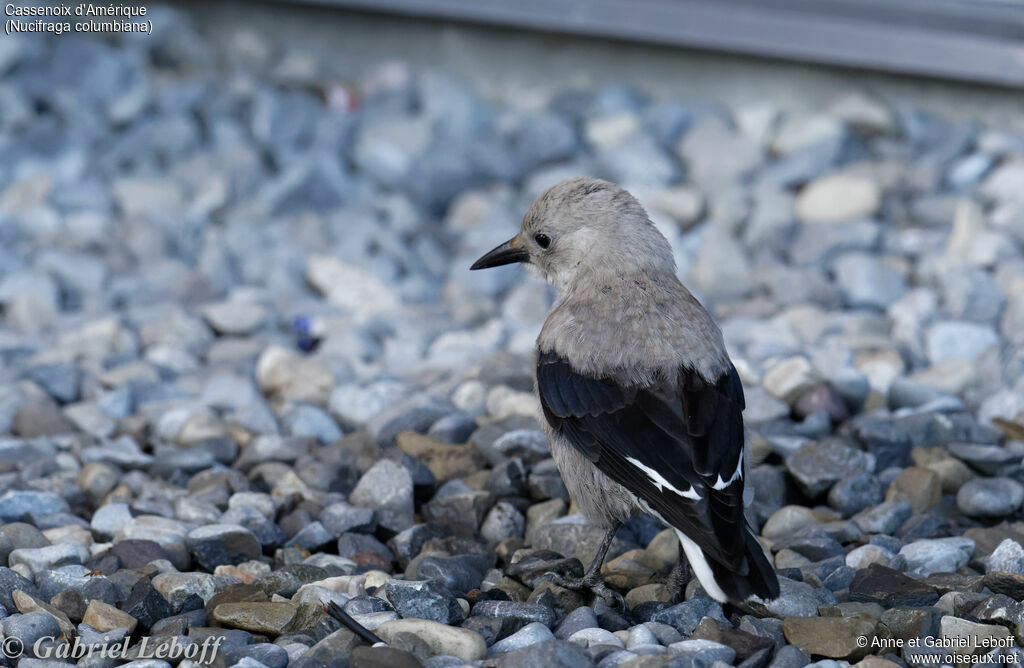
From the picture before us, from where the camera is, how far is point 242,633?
8.50ft

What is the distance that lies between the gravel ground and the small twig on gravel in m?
0.02

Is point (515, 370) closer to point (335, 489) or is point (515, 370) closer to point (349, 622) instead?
point (335, 489)

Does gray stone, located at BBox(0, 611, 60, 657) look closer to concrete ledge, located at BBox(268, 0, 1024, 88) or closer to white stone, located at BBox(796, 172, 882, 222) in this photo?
white stone, located at BBox(796, 172, 882, 222)

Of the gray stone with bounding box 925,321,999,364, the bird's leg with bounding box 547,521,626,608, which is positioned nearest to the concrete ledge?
the gray stone with bounding box 925,321,999,364

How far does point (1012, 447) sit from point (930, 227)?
192 cm

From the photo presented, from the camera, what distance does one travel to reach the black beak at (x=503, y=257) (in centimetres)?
363

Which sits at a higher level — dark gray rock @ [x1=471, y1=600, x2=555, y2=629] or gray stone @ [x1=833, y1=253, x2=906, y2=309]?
gray stone @ [x1=833, y1=253, x2=906, y2=309]

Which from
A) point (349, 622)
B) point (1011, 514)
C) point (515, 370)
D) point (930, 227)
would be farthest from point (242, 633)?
point (930, 227)

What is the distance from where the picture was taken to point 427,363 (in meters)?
4.32

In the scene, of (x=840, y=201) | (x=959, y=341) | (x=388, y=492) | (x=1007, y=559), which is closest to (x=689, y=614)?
(x=1007, y=559)

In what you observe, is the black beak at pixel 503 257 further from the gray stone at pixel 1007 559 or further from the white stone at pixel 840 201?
the white stone at pixel 840 201

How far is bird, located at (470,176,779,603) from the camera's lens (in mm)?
2631

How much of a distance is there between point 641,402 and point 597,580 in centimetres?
44

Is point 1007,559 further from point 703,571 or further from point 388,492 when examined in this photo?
point 388,492
